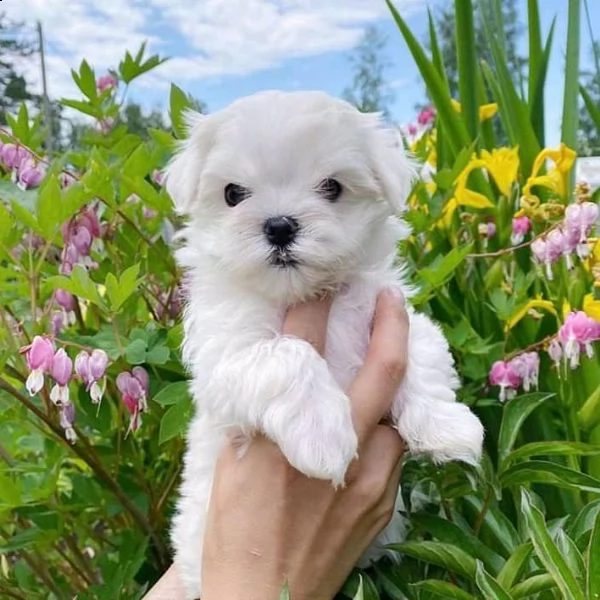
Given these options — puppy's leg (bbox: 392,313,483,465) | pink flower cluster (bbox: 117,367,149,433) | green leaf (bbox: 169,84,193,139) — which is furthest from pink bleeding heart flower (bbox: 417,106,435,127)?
pink flower cluster (bbox: 117,367,149,433)

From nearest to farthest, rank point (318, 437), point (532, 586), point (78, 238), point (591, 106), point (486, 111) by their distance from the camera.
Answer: point (532, 586)
point (318, 437)
point (78, 238)
point (591, 106)
point (486, 111)

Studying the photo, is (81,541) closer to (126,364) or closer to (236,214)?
(126,364)

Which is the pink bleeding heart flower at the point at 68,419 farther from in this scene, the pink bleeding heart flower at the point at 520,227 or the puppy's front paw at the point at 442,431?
the pink bleeding heart flower at the point at 520,227

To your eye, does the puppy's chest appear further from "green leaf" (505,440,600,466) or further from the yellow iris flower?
the yellow iris flower

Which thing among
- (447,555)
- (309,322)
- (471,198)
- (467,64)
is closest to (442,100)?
(467,64)

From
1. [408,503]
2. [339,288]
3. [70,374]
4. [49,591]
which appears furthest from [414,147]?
[49,591]

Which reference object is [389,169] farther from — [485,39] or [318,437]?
[485,39]

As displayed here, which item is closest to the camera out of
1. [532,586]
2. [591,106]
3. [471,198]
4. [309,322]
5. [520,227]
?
[532,586]
